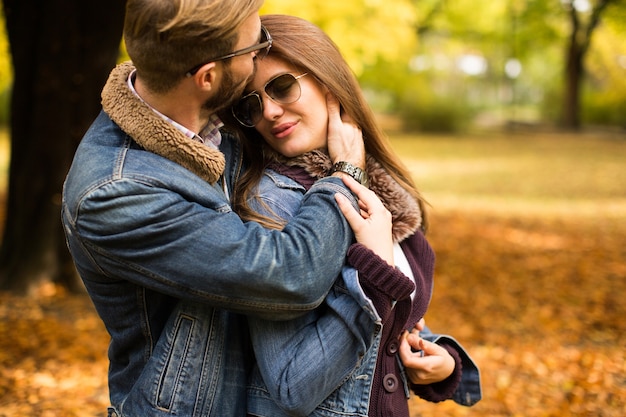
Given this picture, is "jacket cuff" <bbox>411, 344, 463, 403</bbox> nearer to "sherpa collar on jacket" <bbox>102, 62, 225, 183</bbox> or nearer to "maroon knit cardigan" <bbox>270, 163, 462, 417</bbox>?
"maroon knit cardigan" <bbox>270, 163, 462, 417</bbox>

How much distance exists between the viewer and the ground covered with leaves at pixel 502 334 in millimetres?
5301

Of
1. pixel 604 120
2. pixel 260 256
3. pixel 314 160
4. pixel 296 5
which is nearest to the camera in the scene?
pixel 260 256

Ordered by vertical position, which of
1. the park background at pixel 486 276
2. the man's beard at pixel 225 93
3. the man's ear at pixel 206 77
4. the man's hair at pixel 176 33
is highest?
the man's hair at pixel 176 33

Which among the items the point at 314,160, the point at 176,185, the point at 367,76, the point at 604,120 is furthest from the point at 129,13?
the point at 604,120

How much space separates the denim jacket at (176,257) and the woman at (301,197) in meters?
0.10

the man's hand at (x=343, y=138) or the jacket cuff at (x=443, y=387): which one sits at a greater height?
the man's hand at (x=343, y=138)

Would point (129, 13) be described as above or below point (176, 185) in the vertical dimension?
above

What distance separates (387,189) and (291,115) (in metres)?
0.42

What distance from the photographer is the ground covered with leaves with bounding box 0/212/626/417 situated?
209 inches

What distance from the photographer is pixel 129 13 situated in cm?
169

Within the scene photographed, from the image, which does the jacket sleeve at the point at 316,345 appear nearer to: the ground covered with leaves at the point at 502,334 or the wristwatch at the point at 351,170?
the wristwatch at the point at 351,170

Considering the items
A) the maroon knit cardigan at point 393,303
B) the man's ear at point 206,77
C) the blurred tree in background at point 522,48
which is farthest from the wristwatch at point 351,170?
the blurred tree in background at point 522,48

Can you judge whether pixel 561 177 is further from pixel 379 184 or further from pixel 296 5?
pixel 379 184

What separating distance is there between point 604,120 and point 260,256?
34.2 m
